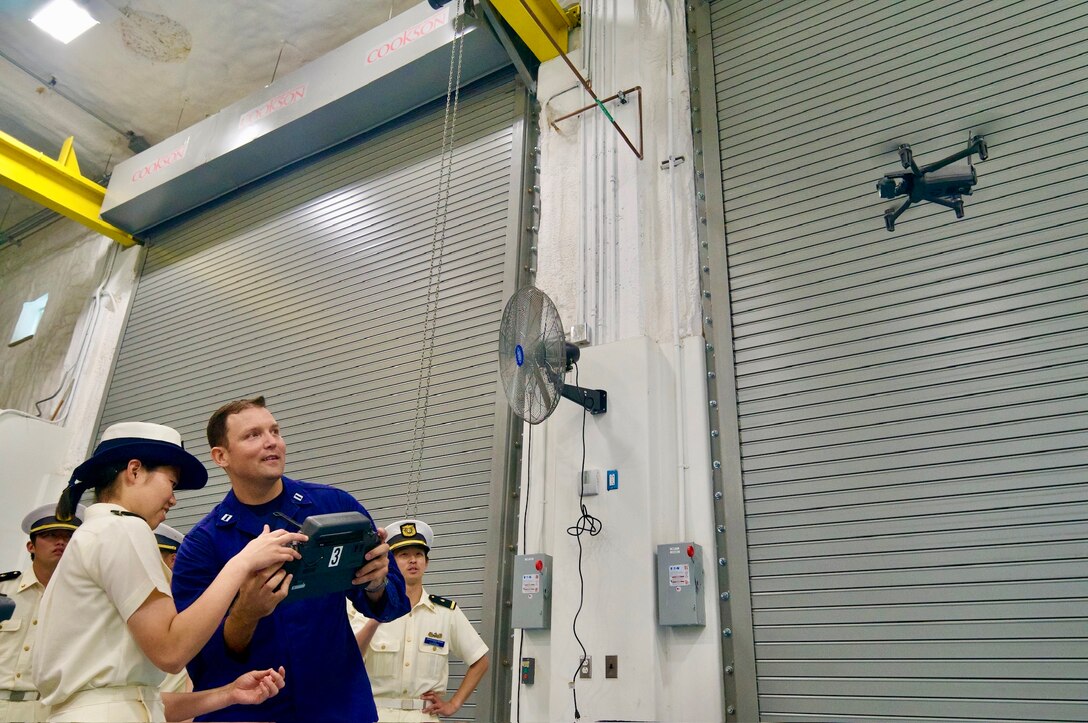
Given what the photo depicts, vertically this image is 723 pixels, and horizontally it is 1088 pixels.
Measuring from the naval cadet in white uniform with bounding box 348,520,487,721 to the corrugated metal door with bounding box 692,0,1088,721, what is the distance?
169 centimetres

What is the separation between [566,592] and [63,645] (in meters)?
2.84

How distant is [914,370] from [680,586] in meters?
1.75

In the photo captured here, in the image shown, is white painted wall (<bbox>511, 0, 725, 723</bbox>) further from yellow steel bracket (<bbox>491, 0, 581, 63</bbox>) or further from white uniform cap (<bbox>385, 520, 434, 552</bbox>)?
white uniform cap (<bbox>385, 520, 434, 552</bbox>)

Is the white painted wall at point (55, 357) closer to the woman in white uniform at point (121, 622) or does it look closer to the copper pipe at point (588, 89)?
the copper pipe at point (588, 89)

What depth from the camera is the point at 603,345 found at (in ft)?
15.9

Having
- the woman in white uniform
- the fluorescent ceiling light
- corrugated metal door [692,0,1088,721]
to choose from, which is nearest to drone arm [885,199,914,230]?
corrugated metal door [692,0,1088,721]

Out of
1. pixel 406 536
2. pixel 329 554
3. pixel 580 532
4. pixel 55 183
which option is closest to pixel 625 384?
pixel 580 532

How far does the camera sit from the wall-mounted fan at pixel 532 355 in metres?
4.11

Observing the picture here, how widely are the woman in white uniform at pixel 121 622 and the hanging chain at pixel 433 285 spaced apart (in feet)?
10.00

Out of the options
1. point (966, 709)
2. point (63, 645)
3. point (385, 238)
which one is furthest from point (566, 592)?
point (385, 238)

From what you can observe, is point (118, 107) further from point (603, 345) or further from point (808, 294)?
point (808, 294)

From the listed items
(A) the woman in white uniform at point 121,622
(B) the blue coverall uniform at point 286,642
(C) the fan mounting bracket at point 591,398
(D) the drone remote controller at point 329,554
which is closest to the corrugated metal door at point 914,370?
(C) the fan mounting bracket at point 591,398

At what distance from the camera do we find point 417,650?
4418 millimetres

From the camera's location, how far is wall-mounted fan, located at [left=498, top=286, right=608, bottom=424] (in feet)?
13.5
